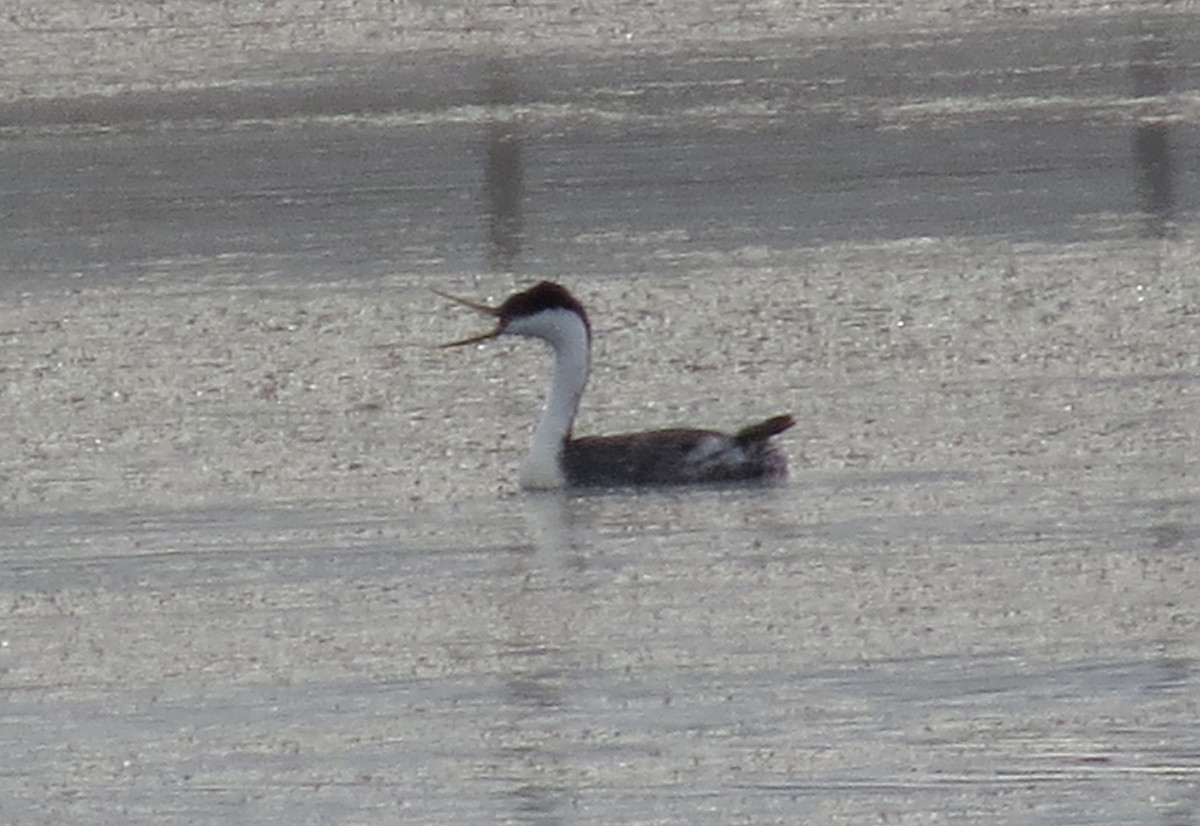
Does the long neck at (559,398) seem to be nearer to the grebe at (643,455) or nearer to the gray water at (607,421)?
the grebe at (643,455)

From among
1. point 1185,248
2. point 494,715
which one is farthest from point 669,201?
point 494,715

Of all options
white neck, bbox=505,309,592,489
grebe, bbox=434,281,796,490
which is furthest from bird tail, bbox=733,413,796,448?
white neck, bbox=505,309,592,489

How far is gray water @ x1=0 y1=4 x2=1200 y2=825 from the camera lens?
6.66m

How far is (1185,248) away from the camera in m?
12.2

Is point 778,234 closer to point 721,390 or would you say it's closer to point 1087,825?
point 721,390

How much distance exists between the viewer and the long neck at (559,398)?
956 centimetres

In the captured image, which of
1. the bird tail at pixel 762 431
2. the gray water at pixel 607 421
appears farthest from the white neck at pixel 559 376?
the bird tail at pixel 762 431

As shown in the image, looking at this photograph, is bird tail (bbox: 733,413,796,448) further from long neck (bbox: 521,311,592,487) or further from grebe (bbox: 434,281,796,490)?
long neck (bbox: 521,311,592,487)

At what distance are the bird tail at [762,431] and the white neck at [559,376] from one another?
47cm

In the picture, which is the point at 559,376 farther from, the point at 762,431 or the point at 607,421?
the point at 762,431

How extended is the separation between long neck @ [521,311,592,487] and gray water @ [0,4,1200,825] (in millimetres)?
111

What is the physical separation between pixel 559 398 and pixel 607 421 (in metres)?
0.60

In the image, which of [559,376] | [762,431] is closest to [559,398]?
[559,376]

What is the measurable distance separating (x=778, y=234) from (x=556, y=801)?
6682 mm
